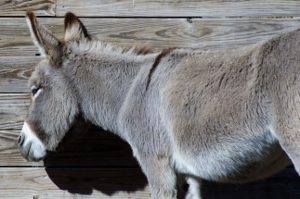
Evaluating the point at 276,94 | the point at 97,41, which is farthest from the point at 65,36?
the point at 276,94

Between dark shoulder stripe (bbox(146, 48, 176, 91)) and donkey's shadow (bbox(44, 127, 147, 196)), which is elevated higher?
dark shoulder stripe (bbox(146, 48, 176, 91))

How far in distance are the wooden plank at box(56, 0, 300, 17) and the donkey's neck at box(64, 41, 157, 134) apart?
32cm

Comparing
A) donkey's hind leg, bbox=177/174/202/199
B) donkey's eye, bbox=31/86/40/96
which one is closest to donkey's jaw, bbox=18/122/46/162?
donkey's eye, bbox=31/86/40/96

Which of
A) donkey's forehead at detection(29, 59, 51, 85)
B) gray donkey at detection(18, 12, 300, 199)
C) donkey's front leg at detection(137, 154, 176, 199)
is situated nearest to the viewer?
gray donkey at detection(18, 12, 300, 199)

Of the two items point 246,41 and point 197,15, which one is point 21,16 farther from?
point 246,41

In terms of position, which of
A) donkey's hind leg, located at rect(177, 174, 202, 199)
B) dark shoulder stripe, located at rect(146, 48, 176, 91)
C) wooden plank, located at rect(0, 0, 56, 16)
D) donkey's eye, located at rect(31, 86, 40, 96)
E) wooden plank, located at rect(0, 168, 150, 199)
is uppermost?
wooden plank, located at rect(0, 0, 56, 16)

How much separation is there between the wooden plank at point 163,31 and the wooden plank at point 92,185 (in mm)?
759

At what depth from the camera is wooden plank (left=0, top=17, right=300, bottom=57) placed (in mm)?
3508

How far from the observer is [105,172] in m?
3.65

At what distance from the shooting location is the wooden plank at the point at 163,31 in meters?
3.51

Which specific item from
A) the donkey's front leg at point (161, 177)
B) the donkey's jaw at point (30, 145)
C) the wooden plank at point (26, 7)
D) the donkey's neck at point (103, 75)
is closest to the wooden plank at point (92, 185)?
the donkey's jaw at point (30, 145)

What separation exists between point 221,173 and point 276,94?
22.6 inches

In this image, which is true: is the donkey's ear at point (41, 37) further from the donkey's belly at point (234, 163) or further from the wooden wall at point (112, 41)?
the donkey's belly at point (234, 163)

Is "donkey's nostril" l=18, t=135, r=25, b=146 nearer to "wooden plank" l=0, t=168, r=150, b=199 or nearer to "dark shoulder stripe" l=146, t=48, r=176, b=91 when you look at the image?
"wooden plank" l=0, t=168, r=150, b=199
